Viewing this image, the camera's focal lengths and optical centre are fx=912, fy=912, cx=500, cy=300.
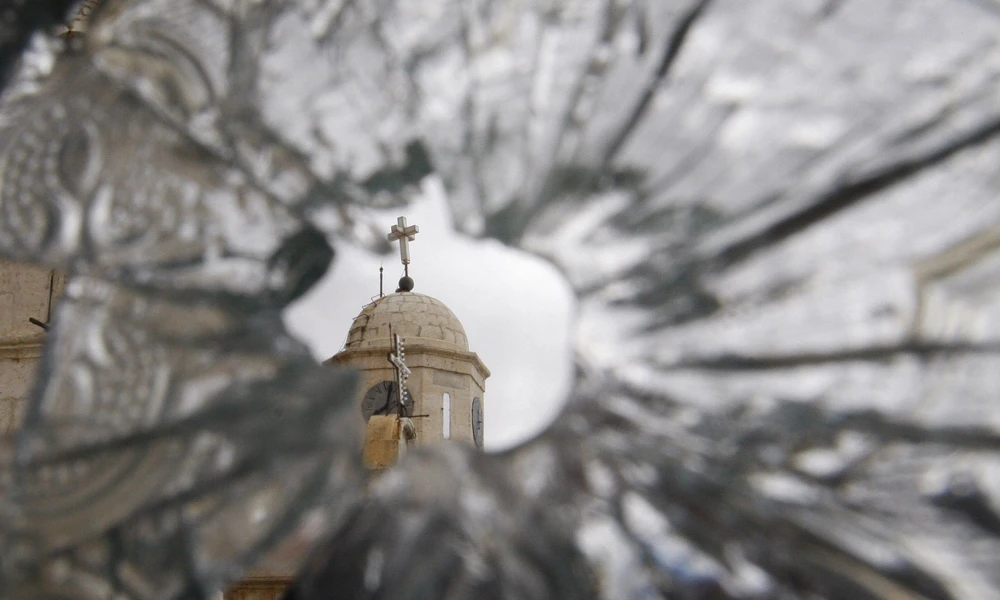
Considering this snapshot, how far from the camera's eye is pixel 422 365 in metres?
11.8

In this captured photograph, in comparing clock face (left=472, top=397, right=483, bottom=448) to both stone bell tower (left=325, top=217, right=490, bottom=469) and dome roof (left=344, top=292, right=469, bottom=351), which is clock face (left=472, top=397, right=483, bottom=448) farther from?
dome roof (left=344, top=292, right=469, bottom=351)

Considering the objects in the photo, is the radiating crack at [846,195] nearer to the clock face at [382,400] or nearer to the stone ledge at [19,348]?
the stone ledge at [19,348]

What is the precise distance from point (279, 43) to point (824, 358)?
30.9 inches

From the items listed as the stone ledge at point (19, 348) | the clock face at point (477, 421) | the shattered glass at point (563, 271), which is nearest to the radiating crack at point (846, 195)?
the shattered glass at point (563, 271)

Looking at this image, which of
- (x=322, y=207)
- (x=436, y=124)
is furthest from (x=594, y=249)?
(x=322, y=207)

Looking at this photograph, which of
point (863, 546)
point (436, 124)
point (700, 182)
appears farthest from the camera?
point (436, 124)

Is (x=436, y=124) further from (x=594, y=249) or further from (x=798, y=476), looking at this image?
(x=798, y=476)

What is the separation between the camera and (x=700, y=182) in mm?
1045

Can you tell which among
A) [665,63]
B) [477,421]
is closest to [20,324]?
[665,63]

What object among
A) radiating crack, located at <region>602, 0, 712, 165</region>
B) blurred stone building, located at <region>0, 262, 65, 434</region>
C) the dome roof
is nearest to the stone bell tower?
the dome roof

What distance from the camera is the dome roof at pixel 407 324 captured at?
12.0 meters

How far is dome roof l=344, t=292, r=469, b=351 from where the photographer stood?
1198cm

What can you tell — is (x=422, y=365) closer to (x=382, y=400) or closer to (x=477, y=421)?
(x=382, y=400)

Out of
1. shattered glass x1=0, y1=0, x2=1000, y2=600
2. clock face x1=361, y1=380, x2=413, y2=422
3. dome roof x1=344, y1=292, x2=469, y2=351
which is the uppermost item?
dome roof x1=344, y1=292, x2=469, y2=351
